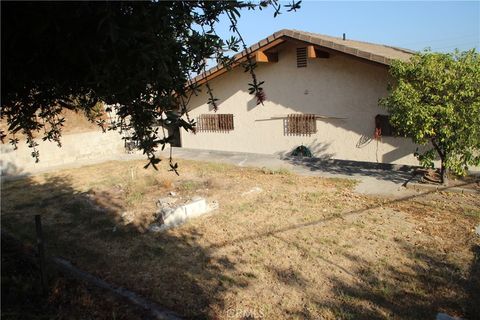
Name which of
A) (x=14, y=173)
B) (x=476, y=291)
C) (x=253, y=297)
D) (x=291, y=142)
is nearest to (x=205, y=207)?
(x=253, y=297)

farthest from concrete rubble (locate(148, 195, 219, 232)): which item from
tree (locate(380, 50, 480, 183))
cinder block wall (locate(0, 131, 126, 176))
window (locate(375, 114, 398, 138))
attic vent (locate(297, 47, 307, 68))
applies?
cinder block wall (locate(0, 131, 126, 176))

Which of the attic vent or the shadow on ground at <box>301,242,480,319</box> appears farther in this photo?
the attic vent

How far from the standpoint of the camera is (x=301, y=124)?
1384cm

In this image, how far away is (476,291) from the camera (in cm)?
483

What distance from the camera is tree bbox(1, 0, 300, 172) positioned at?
1.84 meters

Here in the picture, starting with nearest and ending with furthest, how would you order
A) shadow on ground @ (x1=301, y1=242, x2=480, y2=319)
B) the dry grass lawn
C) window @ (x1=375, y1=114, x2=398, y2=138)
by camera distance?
shadow on ground @ (x1=301, y1=242, x2=480, y2=319) < the dry grass lawn < window @ (x1=375, y1=114, x2=398, y2=138)

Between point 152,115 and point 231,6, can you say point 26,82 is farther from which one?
point 231,6

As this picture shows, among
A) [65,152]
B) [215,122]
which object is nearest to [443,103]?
[215,122]

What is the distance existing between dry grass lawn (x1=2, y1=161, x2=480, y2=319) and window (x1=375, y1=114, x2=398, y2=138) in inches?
112

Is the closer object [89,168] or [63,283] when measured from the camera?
[63,283]

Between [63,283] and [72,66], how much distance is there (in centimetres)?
343

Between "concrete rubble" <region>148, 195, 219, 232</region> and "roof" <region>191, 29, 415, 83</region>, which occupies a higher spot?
"roof" <region>191, 29, 415, 83</region>

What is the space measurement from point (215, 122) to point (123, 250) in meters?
10.3

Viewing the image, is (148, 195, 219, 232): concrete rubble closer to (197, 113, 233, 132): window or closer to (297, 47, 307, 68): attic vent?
(297, 47, 307, 68): attic vent
